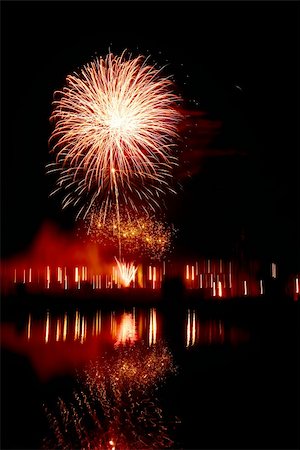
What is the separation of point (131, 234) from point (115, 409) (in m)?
21.1

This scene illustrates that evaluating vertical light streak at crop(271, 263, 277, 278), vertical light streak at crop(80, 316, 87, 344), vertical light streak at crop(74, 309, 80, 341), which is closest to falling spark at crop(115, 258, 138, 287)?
vertical light streak at crop(271, 263, 277, 278)

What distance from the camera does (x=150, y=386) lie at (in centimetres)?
796

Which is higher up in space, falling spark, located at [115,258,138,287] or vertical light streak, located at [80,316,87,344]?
falling spark, located at [115,258,138,287]

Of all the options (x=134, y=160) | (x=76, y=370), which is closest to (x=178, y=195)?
(x=134, y=160)

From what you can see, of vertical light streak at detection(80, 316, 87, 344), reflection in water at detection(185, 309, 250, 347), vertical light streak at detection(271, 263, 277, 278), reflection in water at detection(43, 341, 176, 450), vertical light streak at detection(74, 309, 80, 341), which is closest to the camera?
reflection in water at detection(43, 341, 176, 450)

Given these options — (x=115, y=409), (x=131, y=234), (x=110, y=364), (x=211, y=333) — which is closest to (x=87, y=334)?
(x=211, y=333)

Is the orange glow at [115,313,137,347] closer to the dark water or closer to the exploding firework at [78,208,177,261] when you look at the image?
the dark water

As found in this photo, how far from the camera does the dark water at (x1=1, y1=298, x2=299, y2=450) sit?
6055 mm

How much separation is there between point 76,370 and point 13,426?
2.51 meters

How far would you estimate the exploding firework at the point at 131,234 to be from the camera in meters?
26.7

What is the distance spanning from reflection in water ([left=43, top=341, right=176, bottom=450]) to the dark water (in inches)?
0.5

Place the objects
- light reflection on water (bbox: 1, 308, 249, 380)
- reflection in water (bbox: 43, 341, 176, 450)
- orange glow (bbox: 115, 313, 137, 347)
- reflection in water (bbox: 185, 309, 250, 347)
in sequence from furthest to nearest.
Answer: orange glow (bbox: 115, 313, 137, 347) → reflection in water (bbox: 185, 309, 250, 347) → light reflection on water (bbox: 1, 308, 249, 380) → reflection in water (bbox: 43, 341, 176, 450)

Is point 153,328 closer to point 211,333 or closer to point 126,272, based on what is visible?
point 211,333

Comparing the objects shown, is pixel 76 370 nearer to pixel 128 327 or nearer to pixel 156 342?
pixel 156 342
